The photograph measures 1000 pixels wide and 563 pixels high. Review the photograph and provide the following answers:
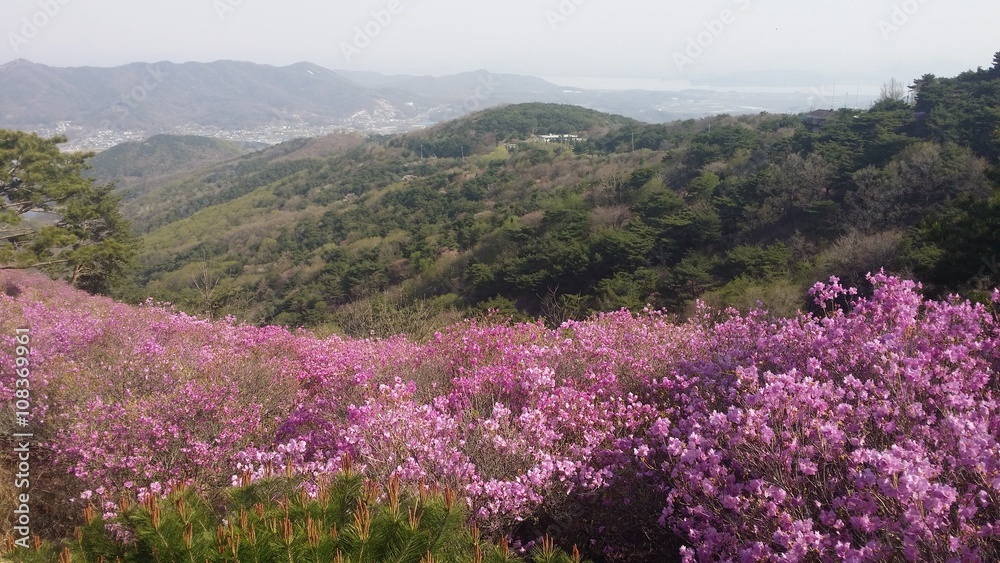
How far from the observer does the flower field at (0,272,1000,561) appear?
2174 mm

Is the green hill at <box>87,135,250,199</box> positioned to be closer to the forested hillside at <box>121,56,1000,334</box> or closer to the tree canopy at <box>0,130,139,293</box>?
the forested hillside at <box>121,56,1000,334</box>

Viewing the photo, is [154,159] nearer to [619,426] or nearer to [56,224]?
[56,224]

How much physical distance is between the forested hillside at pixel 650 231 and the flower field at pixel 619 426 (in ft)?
12.7

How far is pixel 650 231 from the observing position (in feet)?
76.4

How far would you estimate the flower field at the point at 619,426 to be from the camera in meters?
2.17

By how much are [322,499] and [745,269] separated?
17895 millimetres

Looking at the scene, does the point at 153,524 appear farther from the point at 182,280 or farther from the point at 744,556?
the point at 182,280

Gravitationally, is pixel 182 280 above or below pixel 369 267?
below

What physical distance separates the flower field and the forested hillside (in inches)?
153

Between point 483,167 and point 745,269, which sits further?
point 483,167

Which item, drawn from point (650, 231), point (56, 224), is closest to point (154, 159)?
point (56, 224)

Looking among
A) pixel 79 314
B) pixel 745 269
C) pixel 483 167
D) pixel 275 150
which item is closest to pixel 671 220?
pixel 745 269

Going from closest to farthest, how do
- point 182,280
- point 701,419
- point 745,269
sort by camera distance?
point 701,419, point 745,269, point 182,280

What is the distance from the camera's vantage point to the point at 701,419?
297cm
